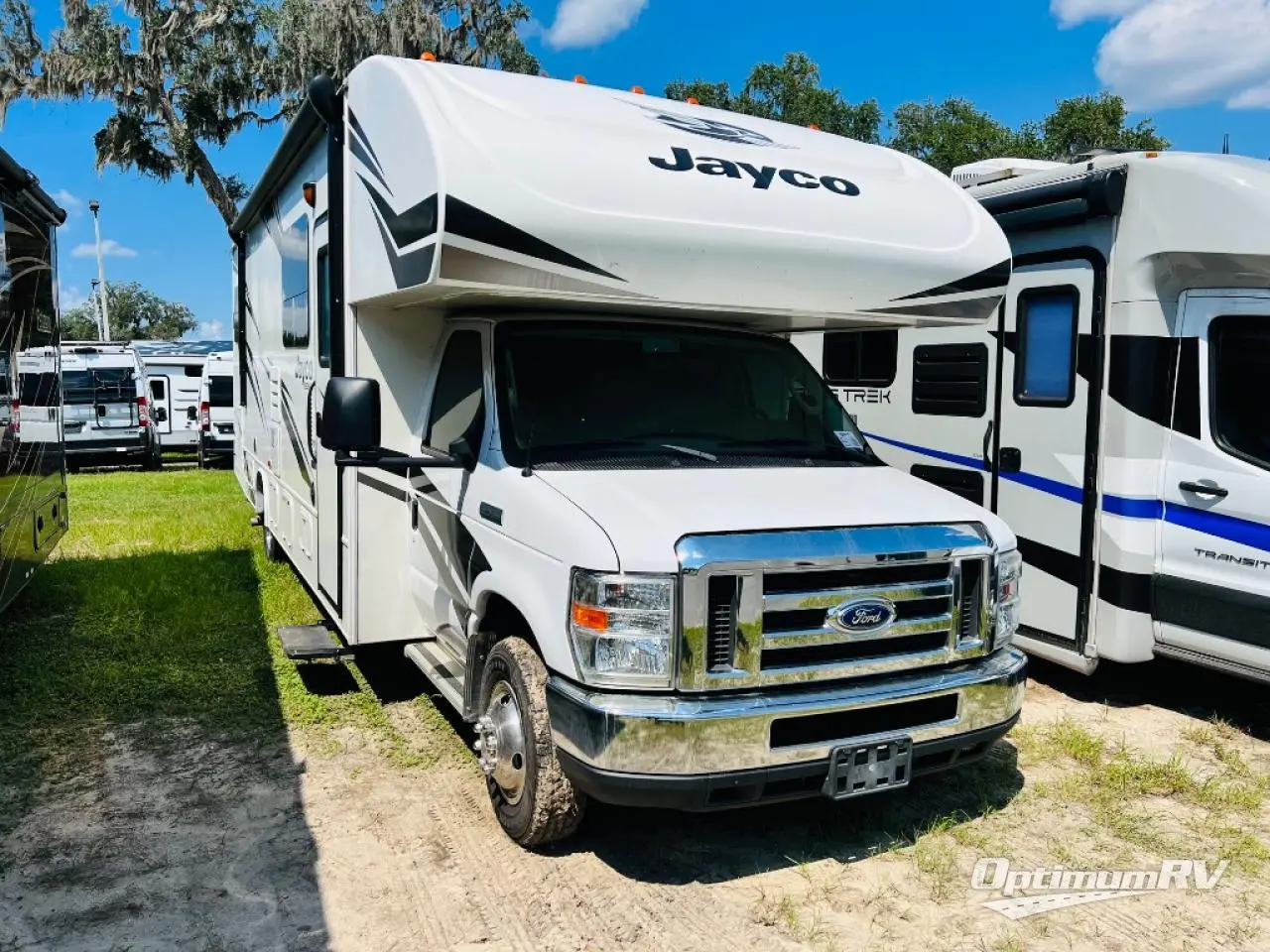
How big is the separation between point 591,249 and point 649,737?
1894 millimetres

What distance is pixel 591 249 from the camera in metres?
4.05

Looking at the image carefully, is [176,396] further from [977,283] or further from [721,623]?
[721,623]

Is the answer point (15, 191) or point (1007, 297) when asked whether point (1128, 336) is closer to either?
point (1007, 297)

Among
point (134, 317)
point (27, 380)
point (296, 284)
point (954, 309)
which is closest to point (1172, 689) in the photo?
point (954, 309)

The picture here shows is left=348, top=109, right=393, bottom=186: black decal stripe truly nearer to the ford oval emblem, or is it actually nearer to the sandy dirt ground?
the ford oval emblem

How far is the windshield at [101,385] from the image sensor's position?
17.7 m

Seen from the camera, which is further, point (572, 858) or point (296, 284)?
point (296, 284)

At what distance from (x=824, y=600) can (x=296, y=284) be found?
444 centimetres

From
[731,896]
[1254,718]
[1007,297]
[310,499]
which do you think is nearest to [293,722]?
[310,499]

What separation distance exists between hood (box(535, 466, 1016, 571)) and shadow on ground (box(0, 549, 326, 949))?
1769 mm

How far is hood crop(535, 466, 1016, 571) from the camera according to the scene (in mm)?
3582

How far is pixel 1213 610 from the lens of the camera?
5.42m

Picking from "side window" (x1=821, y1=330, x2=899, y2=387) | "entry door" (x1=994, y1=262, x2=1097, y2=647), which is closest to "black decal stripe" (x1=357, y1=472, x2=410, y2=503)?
"side window" (x1=821, y1=330, x2=899, y2=387)

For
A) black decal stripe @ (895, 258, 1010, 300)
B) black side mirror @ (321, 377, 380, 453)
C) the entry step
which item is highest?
black decal stripe @ (895, 258, 1010, 300)
